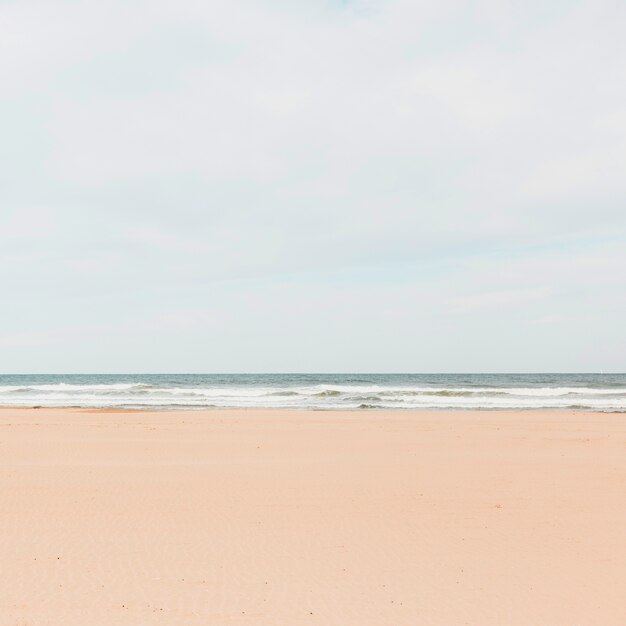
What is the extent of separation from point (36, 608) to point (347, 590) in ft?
9.19

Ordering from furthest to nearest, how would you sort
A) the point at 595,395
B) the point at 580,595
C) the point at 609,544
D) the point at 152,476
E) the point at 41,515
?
the point at 595,395 → the point at 152,476 → the point at 41,515 → the point at 609,544 → the point at 580,595

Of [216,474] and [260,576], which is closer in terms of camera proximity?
[260,576]

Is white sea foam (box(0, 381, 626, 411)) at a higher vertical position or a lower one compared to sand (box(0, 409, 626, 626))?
lower

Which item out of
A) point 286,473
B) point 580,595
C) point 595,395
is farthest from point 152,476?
point 595,395

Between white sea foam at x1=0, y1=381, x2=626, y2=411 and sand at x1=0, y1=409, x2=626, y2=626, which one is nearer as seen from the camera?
sand at x1=0, y1=409, x2=626, y2=626

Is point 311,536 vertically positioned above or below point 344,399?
above

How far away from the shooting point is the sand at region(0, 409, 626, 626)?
5551mm

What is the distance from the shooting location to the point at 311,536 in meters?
7.64

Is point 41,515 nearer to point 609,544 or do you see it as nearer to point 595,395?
point 609,544

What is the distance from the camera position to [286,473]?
11.5 m

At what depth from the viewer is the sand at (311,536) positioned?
5.55m

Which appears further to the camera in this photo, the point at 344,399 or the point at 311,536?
the point at 344,399

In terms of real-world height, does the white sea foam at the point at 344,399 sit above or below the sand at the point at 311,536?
below

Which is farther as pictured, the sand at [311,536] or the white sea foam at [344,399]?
the white sea foam at [344,399]
